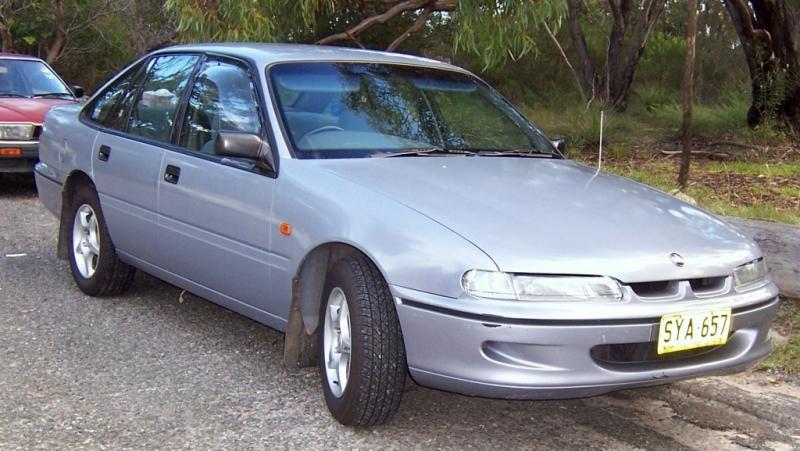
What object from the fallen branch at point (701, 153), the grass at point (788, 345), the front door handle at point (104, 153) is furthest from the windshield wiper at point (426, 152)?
the fallen branch at point (701, 153)

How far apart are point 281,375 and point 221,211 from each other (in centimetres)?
83

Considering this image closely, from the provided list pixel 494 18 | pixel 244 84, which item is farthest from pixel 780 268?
pixel 494 18

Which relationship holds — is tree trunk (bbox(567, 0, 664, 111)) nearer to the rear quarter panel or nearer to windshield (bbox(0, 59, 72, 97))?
windshield (bbox(0, 59, 72, 97))

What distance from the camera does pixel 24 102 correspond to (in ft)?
33.4

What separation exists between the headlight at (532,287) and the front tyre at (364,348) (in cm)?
40

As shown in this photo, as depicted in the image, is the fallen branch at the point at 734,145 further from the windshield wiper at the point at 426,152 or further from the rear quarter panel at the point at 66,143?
the rear quarter panel at the point at 66,143

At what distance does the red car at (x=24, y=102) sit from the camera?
967 centimetres

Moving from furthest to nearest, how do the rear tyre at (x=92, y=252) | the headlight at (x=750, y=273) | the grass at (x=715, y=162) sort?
1. the grass at (x=715, y=162)
2. the rear tyre at (x=92, y=252)
3. the headlight at (x=750, y=273)

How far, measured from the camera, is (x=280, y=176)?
168 inches

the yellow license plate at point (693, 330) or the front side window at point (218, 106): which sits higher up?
the front side window at point (218, 106)

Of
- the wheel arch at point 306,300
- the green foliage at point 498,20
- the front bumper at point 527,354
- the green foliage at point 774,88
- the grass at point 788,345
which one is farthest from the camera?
the green foliage at point 774,88

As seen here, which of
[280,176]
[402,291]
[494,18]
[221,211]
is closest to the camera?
[402,291]

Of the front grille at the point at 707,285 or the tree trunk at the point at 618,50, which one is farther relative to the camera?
the tree trunk at the point at 618,50

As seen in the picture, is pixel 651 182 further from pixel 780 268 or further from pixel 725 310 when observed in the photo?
pixel 725 310
